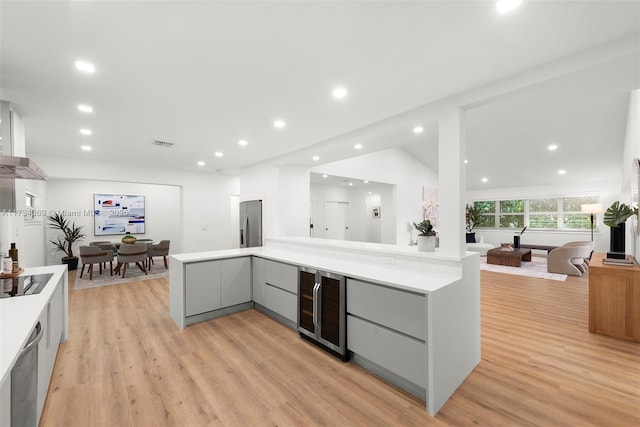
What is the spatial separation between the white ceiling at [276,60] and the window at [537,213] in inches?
338

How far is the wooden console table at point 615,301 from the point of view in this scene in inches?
118

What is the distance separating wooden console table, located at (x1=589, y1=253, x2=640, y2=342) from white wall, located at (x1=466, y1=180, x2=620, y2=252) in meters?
6.96

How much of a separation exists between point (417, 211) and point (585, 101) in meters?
5.13

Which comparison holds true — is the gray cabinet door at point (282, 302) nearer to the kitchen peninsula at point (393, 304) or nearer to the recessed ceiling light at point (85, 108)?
the kitchen peninsula at point (393, 304)

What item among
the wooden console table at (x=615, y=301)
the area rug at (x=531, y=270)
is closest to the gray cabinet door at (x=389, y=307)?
the wooden console table at (x=615, y=301)

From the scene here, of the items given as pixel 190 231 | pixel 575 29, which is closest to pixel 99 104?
pixel 575 29

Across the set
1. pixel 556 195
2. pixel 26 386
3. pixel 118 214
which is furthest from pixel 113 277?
pixel 556 195

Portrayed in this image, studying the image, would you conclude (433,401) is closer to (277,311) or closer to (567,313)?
(277,311)

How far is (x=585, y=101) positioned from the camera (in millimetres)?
4598

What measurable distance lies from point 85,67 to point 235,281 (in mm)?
2770

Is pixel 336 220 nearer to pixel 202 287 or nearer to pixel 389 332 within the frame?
pixel 202 287

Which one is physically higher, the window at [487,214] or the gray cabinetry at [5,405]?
the window at [487,214]

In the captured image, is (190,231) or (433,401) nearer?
(433,401)

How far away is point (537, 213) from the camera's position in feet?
31.6
